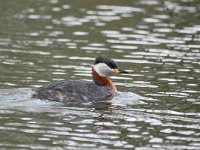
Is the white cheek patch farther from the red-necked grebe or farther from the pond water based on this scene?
the pond water

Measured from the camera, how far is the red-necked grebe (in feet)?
51.3

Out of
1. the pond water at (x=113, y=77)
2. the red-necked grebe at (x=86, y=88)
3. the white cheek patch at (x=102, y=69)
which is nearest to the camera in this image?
the pond water at (x=113, y=77)

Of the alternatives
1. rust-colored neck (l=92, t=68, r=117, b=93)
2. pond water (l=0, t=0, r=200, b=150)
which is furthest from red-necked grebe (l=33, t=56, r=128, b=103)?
pond water (l=0, t=0, r=200, b=150)

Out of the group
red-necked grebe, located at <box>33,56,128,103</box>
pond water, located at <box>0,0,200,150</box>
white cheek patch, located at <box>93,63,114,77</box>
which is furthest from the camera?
white cheek patch, located at <box>93,63,114,77</box>

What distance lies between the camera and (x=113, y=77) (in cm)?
1855

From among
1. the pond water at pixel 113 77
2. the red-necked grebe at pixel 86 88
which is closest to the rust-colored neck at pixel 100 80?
the red-necked grebe at pixel 86 88

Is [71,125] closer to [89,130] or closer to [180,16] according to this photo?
[89,130]

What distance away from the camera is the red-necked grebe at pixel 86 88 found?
1562 centimetres

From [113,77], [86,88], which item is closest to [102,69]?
[86,88]

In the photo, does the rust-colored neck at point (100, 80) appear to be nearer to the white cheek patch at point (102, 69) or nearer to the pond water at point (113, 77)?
the white cheek patch at point (102, 69)

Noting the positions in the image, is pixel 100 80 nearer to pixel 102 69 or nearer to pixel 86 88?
pixel 102 69

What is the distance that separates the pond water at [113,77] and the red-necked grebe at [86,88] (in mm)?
281

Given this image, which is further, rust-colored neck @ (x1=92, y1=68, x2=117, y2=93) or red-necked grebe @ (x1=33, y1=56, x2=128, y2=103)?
rust-colored neck @ (x1=92, y1=68, x2=117, y2=93)

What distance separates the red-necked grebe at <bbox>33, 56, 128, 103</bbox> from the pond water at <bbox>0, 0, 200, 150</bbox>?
28cm
